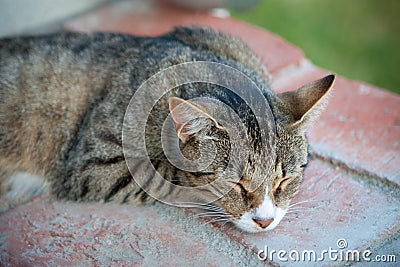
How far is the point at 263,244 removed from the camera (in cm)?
250

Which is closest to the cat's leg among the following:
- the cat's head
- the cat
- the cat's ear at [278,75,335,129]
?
the cat

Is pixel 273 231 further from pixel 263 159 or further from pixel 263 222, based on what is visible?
pixel 263 159

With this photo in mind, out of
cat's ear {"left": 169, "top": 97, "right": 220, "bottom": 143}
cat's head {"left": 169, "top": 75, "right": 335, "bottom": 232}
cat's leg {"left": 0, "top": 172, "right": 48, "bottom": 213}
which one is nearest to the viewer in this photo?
cat's ear {"left": 169, "top": 97, "right": 220, "bottom": 143}

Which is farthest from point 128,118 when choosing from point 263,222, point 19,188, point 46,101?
point 263,222

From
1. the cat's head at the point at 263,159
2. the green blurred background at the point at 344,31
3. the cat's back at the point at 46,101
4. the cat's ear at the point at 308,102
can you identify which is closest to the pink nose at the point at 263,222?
the cat's head at the point at 263,159

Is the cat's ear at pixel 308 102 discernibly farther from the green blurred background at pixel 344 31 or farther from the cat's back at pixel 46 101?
the green blurred background at pixel 344 31

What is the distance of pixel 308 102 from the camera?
8.33ft

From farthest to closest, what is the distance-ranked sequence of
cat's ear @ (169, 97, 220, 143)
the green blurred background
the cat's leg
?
the green blurred background → the cat's leg → cat's ear @ (169, 97, 220, 143)

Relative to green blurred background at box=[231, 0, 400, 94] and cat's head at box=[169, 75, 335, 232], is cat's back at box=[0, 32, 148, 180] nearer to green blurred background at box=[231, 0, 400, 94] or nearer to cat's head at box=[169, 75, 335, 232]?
cat's head at box=[169, 75, 335, 232]

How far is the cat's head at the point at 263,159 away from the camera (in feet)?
7.98

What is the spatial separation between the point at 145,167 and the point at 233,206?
19.1 inches

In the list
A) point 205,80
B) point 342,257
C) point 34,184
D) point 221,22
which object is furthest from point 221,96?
point 221,22

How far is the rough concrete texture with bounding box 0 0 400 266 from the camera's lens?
96.9 inches

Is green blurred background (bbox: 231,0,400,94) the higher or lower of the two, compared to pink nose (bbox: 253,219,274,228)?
lower
